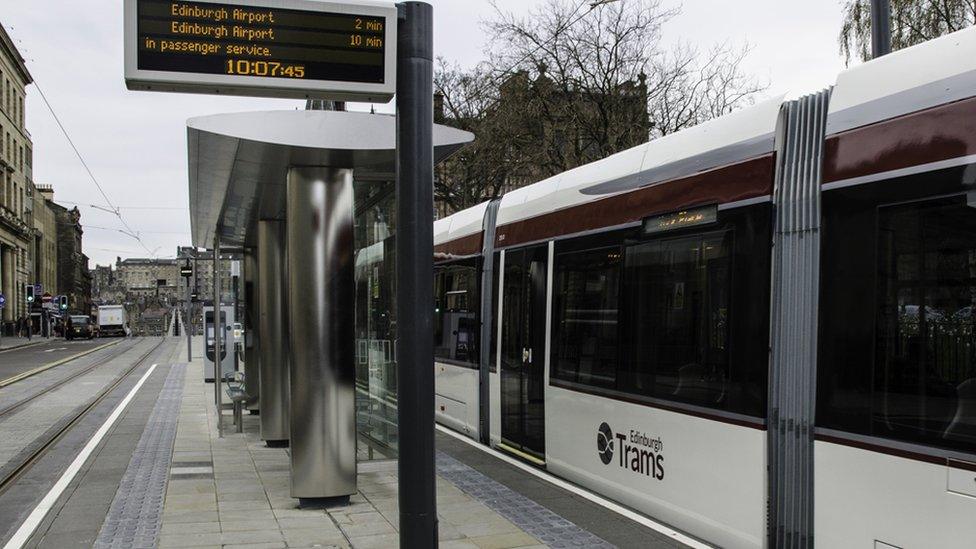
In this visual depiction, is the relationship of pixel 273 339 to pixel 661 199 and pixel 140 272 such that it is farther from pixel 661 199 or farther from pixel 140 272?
pixel 140 272

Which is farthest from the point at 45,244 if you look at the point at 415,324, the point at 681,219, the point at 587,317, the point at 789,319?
the point at 789,319

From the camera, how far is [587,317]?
316 inches

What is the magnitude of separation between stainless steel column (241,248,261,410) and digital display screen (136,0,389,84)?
9615 mm

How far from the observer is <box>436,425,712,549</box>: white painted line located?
20.9ft

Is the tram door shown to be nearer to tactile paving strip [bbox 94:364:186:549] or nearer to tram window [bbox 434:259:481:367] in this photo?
tram window [bbox 434:259:481:367]

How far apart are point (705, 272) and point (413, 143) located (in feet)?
8.78

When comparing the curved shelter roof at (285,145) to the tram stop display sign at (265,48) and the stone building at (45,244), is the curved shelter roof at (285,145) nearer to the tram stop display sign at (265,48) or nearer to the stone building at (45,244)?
the tram stop display sign at (265,48)

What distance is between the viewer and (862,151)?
4.92m

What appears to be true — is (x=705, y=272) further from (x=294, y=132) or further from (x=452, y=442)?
(x=452, y=442)

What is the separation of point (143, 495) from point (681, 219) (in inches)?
212

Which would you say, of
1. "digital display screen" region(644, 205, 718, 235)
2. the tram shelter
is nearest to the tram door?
the tram shelter

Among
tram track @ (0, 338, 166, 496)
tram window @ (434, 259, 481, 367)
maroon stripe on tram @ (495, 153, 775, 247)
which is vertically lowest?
tram track @ (0, 338, 166, 496)

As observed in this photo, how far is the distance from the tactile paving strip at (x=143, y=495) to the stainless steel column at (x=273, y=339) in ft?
4.16

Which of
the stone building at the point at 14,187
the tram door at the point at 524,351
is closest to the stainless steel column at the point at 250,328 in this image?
the tram door at the point at 524,351
